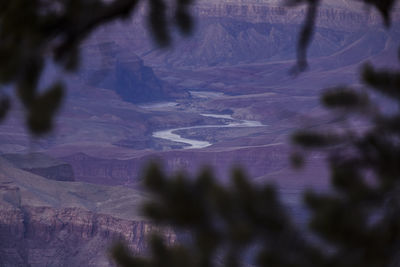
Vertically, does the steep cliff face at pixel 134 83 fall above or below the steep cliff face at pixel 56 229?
below

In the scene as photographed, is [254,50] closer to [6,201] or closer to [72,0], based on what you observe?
[6,201]

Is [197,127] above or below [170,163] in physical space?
below

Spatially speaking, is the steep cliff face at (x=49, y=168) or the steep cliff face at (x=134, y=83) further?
the steep cliff face at (x=134, y=83)

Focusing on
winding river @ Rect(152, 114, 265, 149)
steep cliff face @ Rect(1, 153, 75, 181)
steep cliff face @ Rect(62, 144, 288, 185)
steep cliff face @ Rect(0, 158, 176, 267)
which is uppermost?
steep cliff face @ Rect(0, 158, 176, 267)

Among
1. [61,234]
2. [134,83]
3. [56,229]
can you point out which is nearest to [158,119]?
[134,83]

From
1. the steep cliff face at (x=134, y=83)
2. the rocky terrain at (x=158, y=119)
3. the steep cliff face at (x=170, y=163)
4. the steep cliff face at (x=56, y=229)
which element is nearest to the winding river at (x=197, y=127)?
Result: the rocky terrain at (x=158, y=119)

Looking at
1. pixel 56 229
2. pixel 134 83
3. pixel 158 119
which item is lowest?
pixel 134 83

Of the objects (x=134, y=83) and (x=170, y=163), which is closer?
(x=170, y=163)

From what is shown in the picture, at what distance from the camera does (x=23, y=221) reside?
1356 inches

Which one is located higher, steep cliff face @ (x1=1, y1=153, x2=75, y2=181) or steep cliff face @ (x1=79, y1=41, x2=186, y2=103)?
steep cliff face @ (x1=1, y1=153, x2=75, y2=181)

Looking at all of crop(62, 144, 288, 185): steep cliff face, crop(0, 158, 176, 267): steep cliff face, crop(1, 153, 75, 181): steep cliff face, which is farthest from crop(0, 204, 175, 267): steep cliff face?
crop(62, 144, 288, 185): steep cliff face

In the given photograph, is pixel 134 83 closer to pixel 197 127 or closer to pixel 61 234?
pixel 197 127

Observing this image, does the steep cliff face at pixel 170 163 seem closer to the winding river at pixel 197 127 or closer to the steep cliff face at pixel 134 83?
the winding river at pixel 197 127

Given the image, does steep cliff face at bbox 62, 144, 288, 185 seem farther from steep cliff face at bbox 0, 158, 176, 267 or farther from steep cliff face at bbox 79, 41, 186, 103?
steep cliff face at bbox 79, 41, 186, 103
